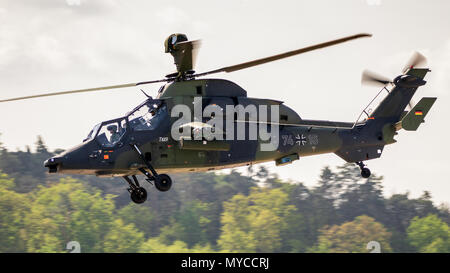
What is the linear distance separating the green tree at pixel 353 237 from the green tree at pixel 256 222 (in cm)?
508

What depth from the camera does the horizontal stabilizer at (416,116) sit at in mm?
21125

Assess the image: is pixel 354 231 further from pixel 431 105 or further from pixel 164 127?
pixel 164 127

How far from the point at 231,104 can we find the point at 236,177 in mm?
72814

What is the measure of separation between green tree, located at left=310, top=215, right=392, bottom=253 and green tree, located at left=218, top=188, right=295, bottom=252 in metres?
5.08

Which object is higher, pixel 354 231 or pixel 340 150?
pixel 354 231

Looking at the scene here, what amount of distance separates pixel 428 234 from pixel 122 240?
113 ft

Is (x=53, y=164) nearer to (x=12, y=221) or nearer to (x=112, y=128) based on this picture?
(x=112, y=128)

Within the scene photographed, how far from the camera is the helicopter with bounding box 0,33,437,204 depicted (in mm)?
17969

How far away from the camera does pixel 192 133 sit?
1808 cm

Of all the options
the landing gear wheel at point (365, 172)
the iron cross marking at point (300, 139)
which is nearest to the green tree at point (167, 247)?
the landing gear wheel at point (365, 172)

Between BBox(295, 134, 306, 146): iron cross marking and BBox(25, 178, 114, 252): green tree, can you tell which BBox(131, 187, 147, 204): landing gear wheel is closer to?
BBox(295, 134, 306, 146): iron cross marking

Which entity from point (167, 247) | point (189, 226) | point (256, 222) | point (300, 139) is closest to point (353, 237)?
point (256, 222)

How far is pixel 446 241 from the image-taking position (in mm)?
69812
